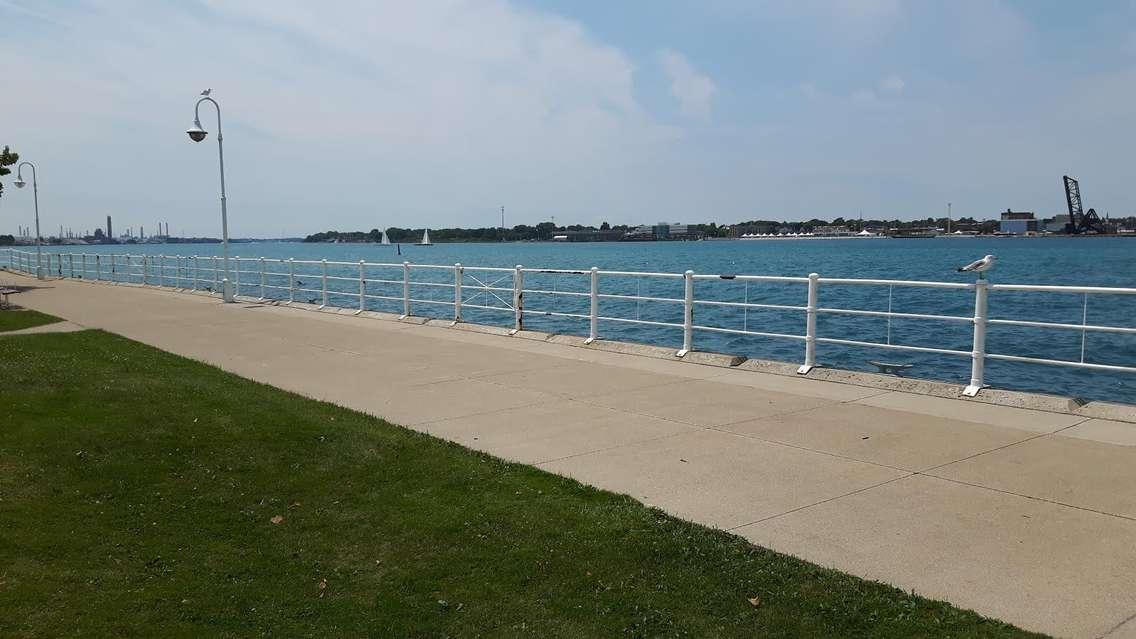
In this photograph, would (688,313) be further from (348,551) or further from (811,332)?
(348,551)

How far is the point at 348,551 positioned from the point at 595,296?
9.64 meters

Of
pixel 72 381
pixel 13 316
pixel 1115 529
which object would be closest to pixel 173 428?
pixel 72 381

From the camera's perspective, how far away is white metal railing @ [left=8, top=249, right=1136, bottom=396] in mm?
9961

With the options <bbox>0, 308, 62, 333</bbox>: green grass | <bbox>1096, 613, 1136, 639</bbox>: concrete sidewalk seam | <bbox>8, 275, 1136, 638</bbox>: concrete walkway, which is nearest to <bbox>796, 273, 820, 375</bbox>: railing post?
<bbox>8, 275, 1136, 638</bbox>: concrete walkway

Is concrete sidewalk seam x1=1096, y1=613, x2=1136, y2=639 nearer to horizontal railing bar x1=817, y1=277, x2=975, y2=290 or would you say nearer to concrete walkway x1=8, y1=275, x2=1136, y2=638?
concrete walkway x1=8, y1=275, x2=1136, y2=638

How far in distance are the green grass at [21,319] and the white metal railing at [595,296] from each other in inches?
232

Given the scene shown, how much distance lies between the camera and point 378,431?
26.0ft

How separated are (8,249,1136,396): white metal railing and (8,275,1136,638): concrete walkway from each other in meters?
0.91

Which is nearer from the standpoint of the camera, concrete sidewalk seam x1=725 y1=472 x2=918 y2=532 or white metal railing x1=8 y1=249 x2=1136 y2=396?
concrete sidewalk seam x1=725 y1=472 x2=918 y2=532

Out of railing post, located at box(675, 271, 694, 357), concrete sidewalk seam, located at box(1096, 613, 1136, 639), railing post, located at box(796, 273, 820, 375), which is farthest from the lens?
railing post, located at box(675, 271, 694, 357)

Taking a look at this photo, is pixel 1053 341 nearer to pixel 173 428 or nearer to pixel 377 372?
pixel 377 372

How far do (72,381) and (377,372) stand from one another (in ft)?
12.9

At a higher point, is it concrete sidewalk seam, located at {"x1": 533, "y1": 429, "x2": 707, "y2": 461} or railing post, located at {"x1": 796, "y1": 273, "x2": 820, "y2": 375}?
railing post, located at {"x1": 796, "y1": 273, "x2": 820, "y2": 375}

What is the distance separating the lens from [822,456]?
7.46m
